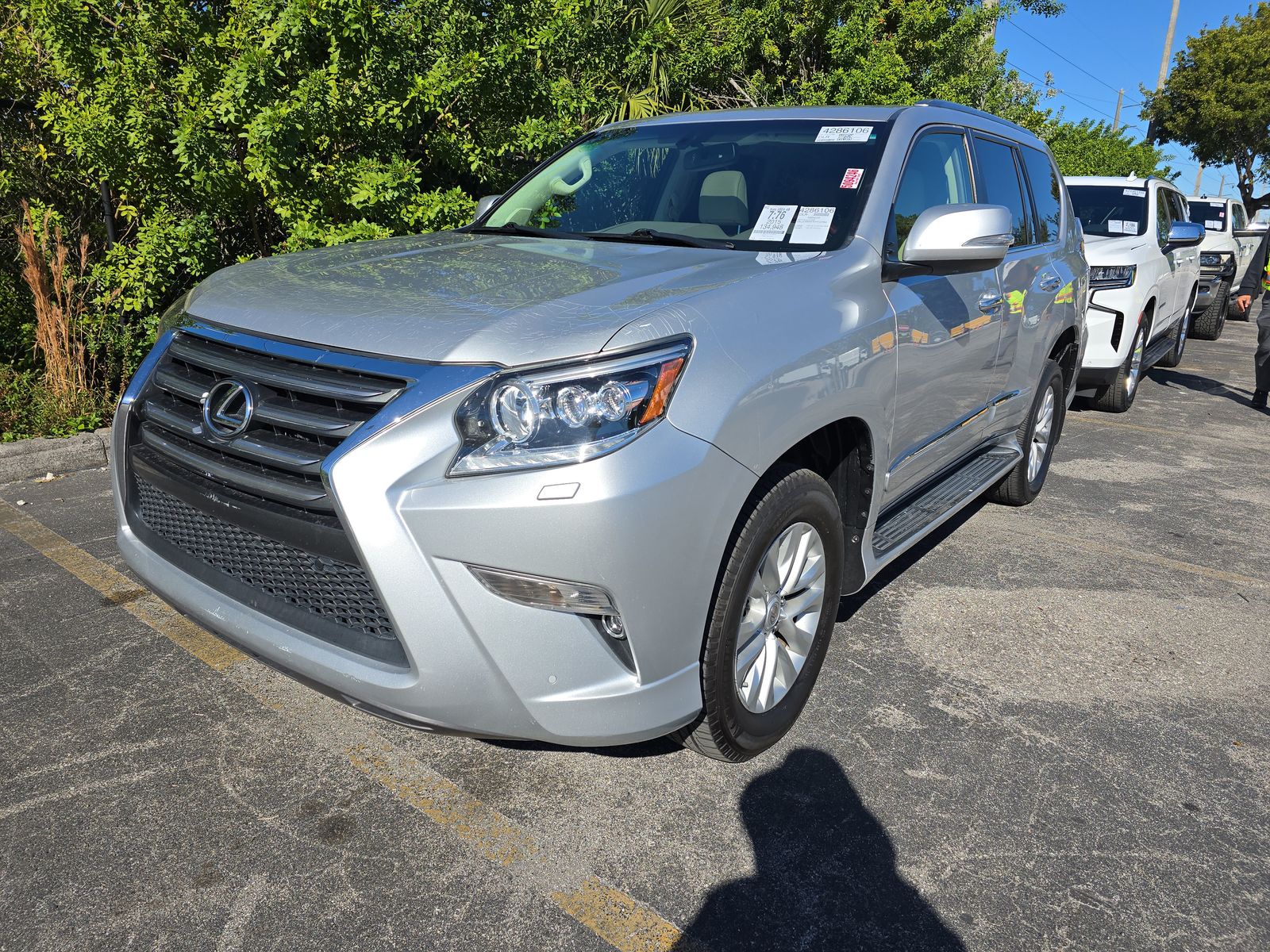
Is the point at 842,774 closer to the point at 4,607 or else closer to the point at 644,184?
the point at 644,184

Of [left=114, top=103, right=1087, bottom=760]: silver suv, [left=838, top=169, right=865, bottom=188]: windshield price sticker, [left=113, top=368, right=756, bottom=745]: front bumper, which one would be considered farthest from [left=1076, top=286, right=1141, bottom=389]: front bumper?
[left=113, top=368, right=756, bottom=745]: front bumper

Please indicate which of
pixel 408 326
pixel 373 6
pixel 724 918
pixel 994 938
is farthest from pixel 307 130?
pixel 994 938

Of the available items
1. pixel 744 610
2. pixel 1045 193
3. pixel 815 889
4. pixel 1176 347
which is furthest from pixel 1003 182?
pixel 1176 347

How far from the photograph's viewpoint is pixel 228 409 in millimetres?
2432

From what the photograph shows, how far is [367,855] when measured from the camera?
7.88ft

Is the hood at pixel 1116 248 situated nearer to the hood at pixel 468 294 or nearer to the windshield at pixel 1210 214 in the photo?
the hood at pixel 468 294

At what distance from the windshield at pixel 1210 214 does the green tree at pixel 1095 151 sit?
8.05ft

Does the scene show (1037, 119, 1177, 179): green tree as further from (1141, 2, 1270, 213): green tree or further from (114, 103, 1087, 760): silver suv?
(114, 103, 1087, 760): silver suv

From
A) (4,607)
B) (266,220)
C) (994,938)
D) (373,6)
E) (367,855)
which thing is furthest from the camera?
(266,220)

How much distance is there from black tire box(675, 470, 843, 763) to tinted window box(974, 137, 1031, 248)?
2.21 meters

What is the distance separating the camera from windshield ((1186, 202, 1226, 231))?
47.6 feet

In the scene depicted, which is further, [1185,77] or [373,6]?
[1185,77]

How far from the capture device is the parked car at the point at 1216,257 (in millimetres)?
12859

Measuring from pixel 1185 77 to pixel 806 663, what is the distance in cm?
3821
